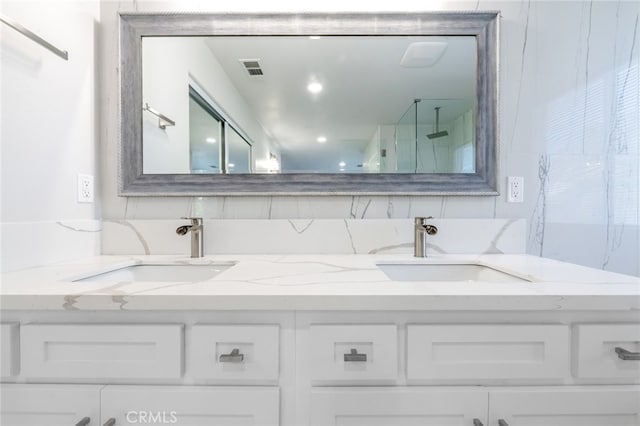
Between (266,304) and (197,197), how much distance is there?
0.75 m

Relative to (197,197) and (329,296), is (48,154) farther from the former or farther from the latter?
(329,296)

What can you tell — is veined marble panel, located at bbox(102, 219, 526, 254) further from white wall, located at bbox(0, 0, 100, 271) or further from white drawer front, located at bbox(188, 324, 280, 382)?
white drawer front, located at bbox(188, 324, 280, 382)

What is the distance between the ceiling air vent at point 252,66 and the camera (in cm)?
121

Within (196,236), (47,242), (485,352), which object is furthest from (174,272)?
(485,352)

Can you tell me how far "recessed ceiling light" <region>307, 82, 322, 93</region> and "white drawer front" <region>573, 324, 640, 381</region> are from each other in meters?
1.06

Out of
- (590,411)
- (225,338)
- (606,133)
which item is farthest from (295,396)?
(606,133)

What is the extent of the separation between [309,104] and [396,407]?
1022 mm

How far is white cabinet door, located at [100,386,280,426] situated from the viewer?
638mm

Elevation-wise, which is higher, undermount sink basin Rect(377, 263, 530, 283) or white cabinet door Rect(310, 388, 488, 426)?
undermount sink basin Rect(377, 263, 530, 283)

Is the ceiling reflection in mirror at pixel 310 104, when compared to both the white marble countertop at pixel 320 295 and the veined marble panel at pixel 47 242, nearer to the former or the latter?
the veined marble panel at pixel 47 242

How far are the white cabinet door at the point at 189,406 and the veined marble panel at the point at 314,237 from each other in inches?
24.0

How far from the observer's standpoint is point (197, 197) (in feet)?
4.05

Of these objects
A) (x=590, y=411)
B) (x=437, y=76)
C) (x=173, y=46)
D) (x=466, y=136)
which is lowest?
(x=590, y=411)

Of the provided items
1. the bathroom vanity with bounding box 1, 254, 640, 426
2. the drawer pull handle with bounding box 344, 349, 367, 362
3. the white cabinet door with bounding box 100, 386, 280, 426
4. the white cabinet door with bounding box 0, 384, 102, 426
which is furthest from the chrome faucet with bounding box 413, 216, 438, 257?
the white cabinet door with bounding box 0, 384, 102, 426
